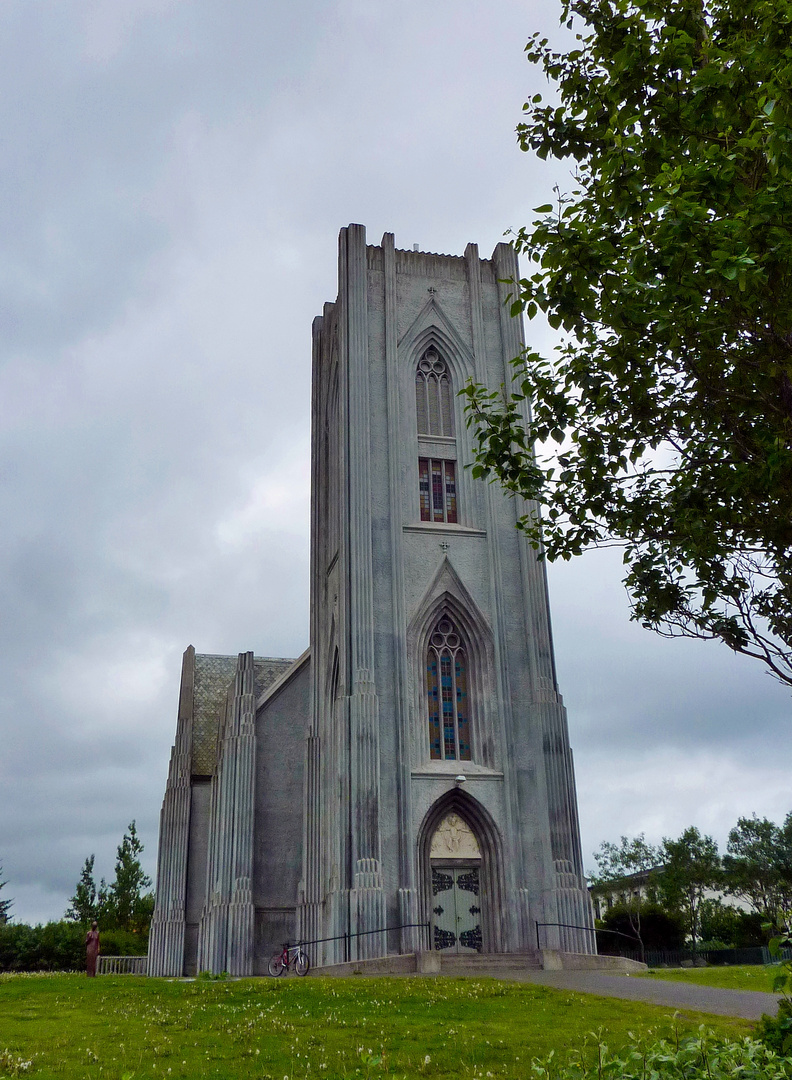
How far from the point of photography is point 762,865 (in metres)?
62.5

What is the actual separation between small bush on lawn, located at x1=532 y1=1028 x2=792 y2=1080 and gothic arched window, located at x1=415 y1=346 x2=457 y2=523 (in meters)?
27.4

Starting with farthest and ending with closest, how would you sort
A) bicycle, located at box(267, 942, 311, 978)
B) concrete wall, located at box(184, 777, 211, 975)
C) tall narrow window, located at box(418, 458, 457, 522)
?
1. concrete wall, located at box(184, 777, 211, 975)
2. tall narrow window, located at box(418, 458, 457, 522)
3. bicycle, located at box(267, 942, 311, 978)

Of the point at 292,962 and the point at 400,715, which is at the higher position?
the point at 400,715

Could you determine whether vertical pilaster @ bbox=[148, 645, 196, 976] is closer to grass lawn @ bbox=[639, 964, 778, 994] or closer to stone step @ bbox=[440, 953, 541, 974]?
stone step @ bbox=[440, 953, 541, 974]

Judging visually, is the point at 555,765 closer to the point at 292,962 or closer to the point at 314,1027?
the point at 292,962

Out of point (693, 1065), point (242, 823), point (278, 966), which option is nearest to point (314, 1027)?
point (693, 1065)

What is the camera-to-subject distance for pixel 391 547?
3184 centimetres

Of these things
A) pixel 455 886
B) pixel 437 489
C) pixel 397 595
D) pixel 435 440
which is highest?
pixel 435 440

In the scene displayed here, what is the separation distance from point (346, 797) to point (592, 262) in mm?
21481

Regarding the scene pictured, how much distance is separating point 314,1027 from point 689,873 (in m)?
52.2

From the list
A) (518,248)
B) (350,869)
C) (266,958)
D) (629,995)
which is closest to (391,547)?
(350,869)

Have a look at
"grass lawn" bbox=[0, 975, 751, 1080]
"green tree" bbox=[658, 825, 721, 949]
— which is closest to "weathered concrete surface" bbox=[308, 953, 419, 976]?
"grass lawn" bbox=[0, 975, 751, 1080]

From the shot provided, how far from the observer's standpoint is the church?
94.3 feet

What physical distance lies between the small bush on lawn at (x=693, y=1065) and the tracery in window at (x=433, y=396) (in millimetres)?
29038
